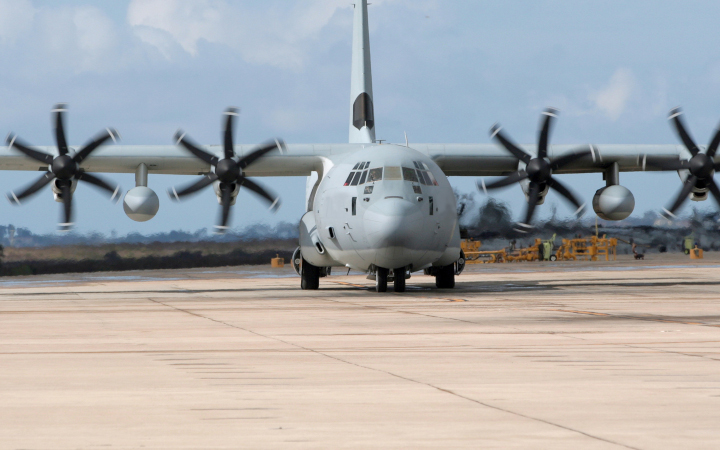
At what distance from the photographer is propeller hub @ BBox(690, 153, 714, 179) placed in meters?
27.0

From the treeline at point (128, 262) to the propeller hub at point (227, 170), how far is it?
1571 cm

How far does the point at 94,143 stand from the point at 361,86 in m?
8.78

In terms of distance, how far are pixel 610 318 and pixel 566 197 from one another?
13.3 metres

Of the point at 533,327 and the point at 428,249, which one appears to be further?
the point at 428,249

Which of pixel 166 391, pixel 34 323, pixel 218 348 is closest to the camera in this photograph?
pixel 166 391

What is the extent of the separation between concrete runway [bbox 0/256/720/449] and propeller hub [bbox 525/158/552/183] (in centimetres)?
1136

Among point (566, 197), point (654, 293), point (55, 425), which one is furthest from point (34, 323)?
point (566, 197)

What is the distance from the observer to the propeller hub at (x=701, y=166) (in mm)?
26984

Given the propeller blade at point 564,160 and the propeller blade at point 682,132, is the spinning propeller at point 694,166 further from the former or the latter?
the propeller blade at point 564,160

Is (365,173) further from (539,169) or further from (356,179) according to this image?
(539,169)

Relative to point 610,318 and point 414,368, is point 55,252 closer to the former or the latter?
point 610,318

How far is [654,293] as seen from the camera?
873 inches

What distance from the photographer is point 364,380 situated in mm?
7703

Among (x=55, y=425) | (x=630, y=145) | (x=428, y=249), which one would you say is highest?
(x=630, y=145)
